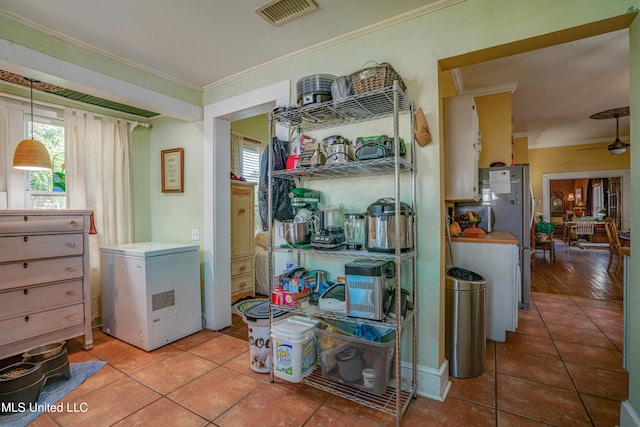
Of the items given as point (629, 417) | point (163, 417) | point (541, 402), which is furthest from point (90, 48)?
point (629, 417)

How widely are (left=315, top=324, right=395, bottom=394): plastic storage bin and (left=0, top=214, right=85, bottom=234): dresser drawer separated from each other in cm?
217

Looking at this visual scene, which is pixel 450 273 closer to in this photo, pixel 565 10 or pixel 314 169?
pixel 314 169

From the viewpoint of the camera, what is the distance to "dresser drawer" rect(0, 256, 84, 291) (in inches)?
84.7

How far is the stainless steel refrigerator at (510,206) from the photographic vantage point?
3391mm

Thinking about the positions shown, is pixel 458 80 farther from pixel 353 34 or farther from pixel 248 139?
pixel 248 139

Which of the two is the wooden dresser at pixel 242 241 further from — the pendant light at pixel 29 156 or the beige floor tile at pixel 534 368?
the beige floor tile at pixel 534 368

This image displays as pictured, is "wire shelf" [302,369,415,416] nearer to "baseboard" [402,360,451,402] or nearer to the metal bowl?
"baseboard" [402,360,451,402]

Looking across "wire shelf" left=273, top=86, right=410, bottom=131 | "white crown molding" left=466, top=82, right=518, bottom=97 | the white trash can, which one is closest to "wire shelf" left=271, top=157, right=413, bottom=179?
"wire shelf" left=273, top=86, right=410, bottom=131

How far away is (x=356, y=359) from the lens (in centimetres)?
188

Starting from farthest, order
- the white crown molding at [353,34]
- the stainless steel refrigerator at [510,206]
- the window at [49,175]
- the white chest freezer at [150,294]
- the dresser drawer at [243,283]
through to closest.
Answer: the dresser drawer at [243,283] → the stainless steel refrigerator at [510,206] → the window at [49,175] → the white chest freezer at [150,294] → the white crown molding at [353,34]

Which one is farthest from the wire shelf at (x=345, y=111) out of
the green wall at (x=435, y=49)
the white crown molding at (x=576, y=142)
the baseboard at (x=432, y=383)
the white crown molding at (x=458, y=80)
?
the white crown molding at (x=576, y=142)

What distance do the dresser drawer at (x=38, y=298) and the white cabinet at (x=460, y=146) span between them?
319cm

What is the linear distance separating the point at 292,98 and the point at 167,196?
193cm

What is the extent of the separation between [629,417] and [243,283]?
351 cm
